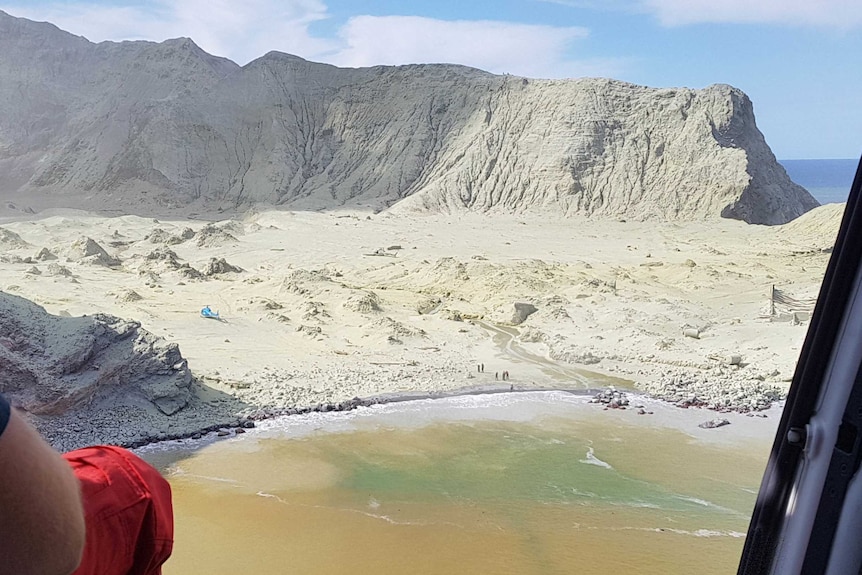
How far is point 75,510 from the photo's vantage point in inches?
34.0

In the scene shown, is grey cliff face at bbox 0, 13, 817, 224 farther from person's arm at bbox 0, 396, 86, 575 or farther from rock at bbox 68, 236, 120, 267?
person's arm at bbox 0, 396, 86, 575

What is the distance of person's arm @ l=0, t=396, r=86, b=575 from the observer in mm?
778

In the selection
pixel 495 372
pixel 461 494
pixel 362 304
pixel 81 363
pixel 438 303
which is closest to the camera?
pixel 461 494

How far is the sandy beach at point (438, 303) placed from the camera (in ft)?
40.8

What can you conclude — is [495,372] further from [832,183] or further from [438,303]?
[832,183]

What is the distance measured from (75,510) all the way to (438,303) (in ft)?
56.5

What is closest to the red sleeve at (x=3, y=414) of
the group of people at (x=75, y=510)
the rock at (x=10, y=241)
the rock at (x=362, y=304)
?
the group of people at (x=75, y=510)

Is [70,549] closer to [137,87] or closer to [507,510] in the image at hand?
[507,510]

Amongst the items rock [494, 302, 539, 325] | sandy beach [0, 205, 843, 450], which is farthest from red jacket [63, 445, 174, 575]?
rock [494, 302, 539, 325]

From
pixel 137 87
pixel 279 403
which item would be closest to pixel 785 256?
pixel 279 403

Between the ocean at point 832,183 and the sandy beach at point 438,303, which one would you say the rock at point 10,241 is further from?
the ocean at point 832,183

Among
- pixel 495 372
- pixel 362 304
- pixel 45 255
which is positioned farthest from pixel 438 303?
pixel 45 255

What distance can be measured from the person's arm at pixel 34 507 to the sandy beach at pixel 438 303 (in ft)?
31.2

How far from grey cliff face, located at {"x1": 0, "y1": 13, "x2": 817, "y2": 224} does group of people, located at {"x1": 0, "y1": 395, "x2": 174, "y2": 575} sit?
31.3m
